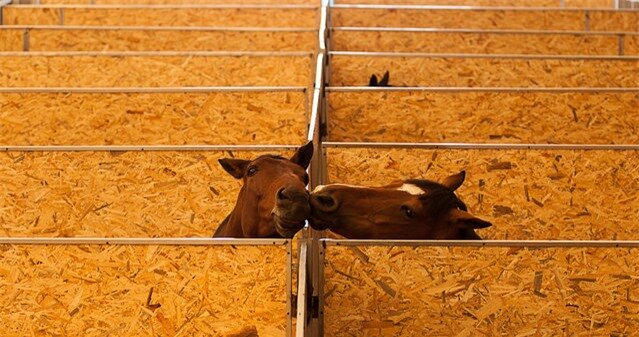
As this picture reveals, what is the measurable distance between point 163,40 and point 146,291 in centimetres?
410

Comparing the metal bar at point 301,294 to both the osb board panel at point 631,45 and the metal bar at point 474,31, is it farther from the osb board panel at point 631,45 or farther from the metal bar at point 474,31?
the osb board panel at point 631,45

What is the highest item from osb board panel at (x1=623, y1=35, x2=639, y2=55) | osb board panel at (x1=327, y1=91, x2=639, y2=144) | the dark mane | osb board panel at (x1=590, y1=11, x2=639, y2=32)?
osb board panel at (x1=590, y1=11, x2=639, y2=32)

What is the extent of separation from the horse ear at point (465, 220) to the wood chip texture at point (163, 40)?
3778 mm

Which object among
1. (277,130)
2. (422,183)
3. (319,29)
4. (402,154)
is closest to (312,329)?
(422,183)

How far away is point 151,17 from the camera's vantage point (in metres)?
7.88

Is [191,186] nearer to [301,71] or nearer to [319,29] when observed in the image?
[301,71]

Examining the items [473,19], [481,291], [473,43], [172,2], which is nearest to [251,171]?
[481,291]

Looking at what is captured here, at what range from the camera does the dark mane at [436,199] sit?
3691mm

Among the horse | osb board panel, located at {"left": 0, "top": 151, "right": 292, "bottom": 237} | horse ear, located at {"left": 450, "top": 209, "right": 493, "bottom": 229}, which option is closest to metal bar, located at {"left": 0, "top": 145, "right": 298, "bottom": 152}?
osb board panel, located at {"left": 0, "top": 151, "right": 292, "bottom": 237}

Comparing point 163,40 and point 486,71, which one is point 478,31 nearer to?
point 486,71

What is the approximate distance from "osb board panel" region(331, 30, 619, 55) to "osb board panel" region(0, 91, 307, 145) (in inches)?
73.6

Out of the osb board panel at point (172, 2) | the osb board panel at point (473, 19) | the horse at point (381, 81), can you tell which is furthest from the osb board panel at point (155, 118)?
the osb board panel at point (172, 2)

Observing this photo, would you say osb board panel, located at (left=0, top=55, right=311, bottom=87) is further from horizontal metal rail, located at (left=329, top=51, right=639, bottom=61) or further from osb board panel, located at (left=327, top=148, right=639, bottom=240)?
osb board panel, located at (left=327, top=148, right=639, bottom=240)

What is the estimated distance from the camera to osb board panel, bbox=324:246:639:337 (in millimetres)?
3432
